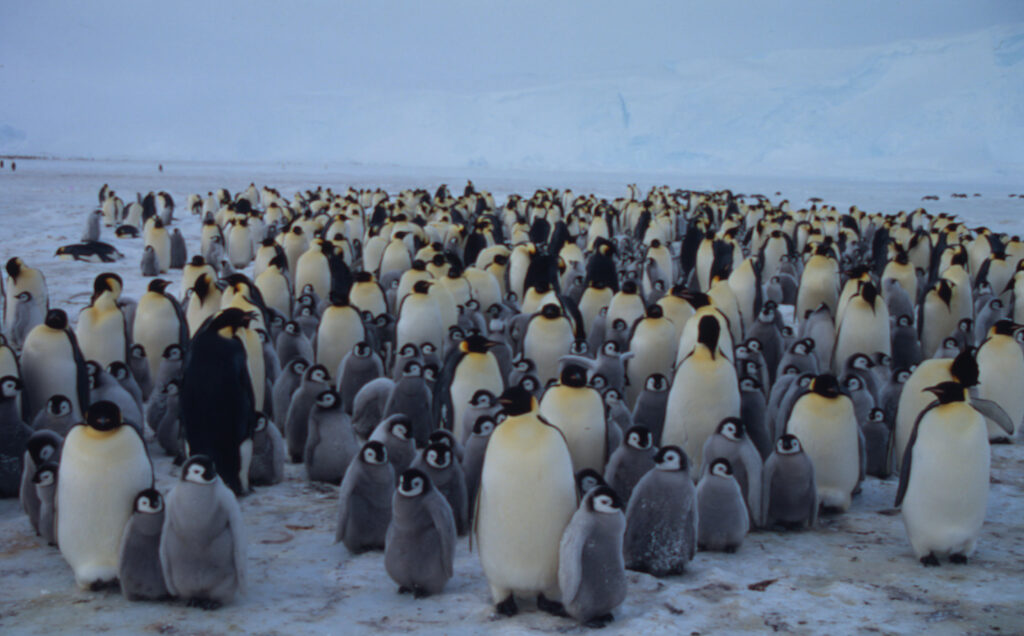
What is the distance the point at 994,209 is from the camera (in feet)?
82.8

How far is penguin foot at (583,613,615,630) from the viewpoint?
3.00 meters

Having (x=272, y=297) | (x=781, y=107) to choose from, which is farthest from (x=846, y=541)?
(x=781, y=107)

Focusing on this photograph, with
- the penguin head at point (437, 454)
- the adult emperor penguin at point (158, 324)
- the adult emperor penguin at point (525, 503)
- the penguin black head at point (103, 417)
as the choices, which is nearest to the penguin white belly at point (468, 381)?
the penguin head at point (437, 454)

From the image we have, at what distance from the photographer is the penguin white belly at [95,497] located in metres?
3.18

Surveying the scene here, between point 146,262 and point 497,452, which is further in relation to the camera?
point 146,262

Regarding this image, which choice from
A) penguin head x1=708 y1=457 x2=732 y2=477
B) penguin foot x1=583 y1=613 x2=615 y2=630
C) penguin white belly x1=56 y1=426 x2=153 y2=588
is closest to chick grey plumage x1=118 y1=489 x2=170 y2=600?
penguin white belly x1=56 y1=426 x2=153 y2=588

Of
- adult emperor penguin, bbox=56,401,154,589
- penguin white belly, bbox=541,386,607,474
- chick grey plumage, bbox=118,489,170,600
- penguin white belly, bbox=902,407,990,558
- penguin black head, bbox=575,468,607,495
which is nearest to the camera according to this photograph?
chick grey plumage, bbox=118,489,170,600

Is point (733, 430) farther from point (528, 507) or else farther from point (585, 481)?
point (528, 507)

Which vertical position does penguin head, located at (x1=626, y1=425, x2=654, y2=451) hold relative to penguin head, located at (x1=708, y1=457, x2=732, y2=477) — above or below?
above

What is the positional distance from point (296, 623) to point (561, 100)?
75.7m

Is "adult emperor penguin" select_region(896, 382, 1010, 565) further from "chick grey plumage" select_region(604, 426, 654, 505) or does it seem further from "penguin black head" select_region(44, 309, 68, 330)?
"penguin black head" select_region(44, 309, 68, 330)

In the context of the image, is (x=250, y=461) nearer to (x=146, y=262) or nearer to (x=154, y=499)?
(x=154, y=499)

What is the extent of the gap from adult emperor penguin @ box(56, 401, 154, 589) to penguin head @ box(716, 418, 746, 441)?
239cm

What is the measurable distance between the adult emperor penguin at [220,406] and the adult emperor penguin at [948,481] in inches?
117
